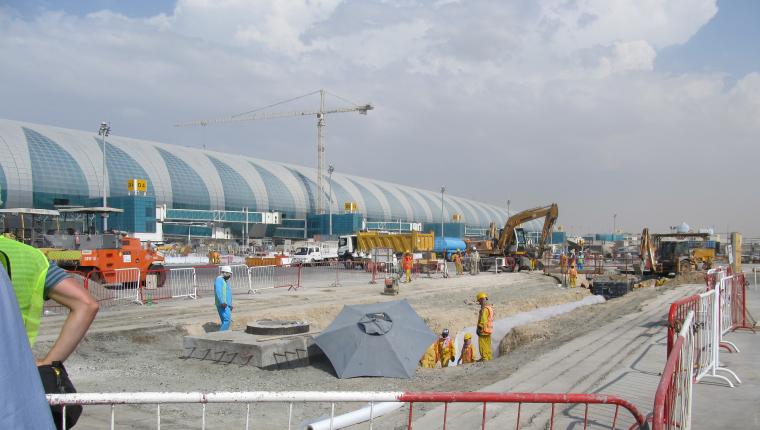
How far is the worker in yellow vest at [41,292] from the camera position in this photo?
8.29 feet

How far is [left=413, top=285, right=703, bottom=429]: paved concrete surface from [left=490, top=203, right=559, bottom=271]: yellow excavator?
2230 cm

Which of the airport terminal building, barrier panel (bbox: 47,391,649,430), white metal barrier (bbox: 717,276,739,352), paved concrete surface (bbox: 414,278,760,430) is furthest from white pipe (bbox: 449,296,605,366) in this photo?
the airport terminal building

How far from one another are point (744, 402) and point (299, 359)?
282 inches

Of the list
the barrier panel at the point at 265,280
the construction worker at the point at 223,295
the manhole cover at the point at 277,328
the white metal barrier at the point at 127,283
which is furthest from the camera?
the barrier panel at the point at 265,280

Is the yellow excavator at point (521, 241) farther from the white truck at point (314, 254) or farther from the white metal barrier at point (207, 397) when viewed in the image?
the white metal barrier at point (207, 397)

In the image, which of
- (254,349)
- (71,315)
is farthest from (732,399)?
(71,315)

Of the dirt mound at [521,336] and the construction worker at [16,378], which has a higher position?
the construction worker at [16,378]

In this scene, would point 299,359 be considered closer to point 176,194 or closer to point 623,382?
point 623,382

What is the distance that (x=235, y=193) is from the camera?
67.2 meters

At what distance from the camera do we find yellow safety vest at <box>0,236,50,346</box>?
2510 millimetres

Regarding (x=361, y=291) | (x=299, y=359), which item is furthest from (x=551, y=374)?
(x=361, y=291)

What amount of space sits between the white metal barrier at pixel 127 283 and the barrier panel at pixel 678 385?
15.5 metres

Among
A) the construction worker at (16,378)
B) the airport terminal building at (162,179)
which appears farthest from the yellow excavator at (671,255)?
the airport terminal building at (162,179)

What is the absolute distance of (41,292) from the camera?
2598mm
